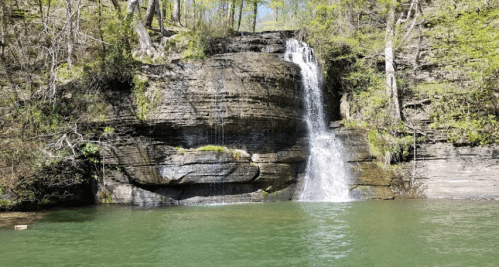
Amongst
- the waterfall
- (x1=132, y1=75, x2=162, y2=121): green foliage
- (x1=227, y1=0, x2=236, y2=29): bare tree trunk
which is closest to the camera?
(x1=132, y1=75, x2=162, y2=121): green foliage

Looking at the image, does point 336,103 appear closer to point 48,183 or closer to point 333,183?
point 333,183

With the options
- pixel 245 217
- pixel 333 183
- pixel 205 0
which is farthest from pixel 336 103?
pixel 205 0

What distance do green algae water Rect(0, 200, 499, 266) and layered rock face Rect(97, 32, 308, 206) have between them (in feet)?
7.88

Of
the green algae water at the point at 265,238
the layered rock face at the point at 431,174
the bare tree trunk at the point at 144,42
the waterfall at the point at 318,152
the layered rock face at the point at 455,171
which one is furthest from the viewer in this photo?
the bare tree trunk at the point at 144,42

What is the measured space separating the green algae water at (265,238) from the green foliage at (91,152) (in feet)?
9.94

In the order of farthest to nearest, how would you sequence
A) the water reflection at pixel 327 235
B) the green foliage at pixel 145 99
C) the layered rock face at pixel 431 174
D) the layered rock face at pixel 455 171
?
the green foliage at pixel 145 99
the layered rock face at pixel 431 174
the layered rock face at pixel 455 171
the water reflection at pixel 327 235

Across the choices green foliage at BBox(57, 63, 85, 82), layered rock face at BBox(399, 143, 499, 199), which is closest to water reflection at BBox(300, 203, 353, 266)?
layered rock face at BBox(399, 143, 499, 199)

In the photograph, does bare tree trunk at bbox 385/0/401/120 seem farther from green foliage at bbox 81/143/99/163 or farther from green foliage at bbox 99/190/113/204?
green foliage at bbox 81/143/99/163

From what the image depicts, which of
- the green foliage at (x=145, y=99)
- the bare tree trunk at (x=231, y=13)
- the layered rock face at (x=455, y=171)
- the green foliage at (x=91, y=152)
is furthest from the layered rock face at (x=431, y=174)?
the bare tree trunk at (x=231, y=13)

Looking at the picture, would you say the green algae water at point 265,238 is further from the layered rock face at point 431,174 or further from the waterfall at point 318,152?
the waterfall at point 318,152

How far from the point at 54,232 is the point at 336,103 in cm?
1387

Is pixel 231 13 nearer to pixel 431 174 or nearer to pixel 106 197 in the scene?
pixel 106 197

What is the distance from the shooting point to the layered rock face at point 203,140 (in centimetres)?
1320

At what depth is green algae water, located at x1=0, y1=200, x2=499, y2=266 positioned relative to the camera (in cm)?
583
